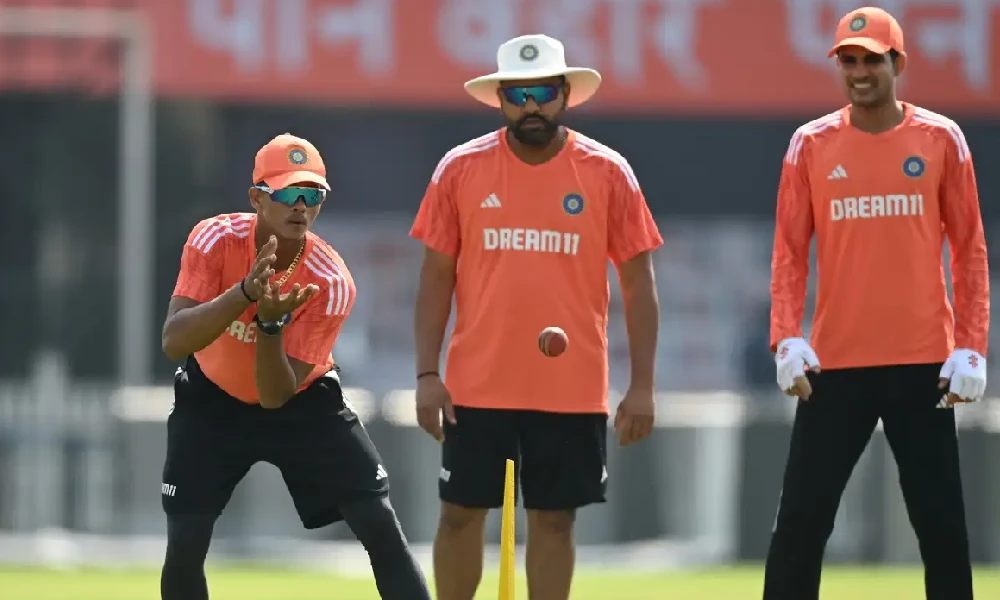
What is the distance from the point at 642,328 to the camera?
26.3 feet

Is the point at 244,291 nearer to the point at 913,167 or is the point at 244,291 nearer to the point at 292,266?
the point at 292,266

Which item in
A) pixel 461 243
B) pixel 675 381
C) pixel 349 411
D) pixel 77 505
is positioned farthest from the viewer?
pixel 675 381

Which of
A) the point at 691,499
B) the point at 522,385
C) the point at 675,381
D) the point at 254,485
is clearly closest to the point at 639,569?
the point at 691,499

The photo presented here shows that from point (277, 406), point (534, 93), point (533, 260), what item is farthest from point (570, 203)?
point (277, 406)

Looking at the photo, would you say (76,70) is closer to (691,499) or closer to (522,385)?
(691,499)

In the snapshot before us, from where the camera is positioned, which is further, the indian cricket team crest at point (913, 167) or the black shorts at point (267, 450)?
the indian cricket team crest at point (913, 167)

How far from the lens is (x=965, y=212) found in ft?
25.4

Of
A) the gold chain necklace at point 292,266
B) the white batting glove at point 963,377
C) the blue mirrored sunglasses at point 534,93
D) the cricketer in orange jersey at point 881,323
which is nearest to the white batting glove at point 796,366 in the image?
the cricketer in orange jersey at point 881,323

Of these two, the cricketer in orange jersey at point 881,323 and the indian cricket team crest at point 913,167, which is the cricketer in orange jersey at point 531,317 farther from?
the indian cricket team crest at point 913,167

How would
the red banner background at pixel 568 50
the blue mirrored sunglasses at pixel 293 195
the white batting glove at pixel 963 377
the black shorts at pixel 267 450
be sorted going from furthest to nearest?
1. the red banner background at pixel 568 50
2. the white batting glove at pixel 963 377
3. the black shorts at pixel 267 450
4. the blue mirrored sunglasses at pixel 293 195

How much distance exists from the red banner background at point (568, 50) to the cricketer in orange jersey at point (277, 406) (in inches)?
504

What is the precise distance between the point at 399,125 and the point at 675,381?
150 inches

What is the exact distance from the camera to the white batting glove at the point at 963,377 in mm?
7496

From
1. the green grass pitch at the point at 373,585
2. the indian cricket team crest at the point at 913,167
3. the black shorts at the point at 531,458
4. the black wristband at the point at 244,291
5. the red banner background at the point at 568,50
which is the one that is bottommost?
the green grass pitch at the point at 373,585
